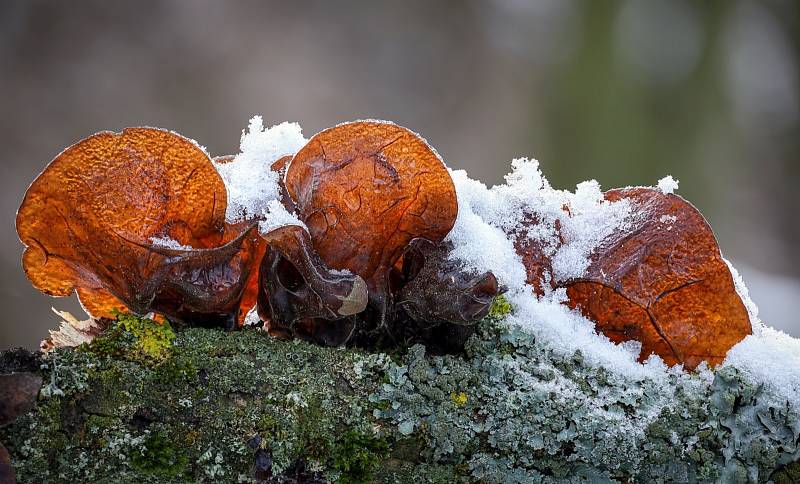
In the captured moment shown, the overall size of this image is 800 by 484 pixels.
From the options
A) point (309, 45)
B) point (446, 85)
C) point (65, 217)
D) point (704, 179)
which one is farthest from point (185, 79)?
point (65, 217)

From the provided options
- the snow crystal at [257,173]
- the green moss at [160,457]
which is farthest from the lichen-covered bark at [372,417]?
the snow crystal at [257,173]

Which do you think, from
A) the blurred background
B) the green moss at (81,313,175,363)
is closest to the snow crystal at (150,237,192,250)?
the green moss at (81,313,175,363)

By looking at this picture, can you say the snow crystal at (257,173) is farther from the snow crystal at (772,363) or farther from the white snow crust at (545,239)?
the snow crystal at (772,363)

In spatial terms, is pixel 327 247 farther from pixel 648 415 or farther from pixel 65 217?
pixel 648 415

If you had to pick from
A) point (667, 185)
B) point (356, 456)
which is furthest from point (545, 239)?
point (356, 456)

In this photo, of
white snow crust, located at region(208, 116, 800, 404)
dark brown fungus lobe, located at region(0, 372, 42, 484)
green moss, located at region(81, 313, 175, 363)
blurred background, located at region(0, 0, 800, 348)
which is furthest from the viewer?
blurred background, located at region(0, 0, 800, 348)

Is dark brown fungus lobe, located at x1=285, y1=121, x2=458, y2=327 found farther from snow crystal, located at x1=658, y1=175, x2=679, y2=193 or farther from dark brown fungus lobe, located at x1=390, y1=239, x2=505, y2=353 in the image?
snow crystal, located at x1=658, y1=175, x2=679, y2=193
